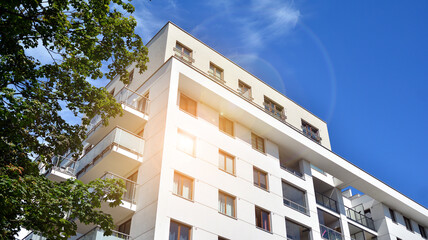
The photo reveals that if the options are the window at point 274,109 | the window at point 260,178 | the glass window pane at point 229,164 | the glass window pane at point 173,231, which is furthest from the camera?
the window at point 274,109

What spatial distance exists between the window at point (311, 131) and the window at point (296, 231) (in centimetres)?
924

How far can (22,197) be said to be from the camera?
13.0 metres

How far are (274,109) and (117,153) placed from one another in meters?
13.8

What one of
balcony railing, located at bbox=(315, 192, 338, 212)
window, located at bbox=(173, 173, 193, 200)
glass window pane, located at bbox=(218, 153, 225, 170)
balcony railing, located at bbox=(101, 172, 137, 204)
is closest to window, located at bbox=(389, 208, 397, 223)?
balcony railing, located at bbox=(315, 192, 338, 212)

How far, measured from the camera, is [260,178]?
26109 millimetres

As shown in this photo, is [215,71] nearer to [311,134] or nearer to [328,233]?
[311,134]

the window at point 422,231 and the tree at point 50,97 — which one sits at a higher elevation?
the window at point 422,231

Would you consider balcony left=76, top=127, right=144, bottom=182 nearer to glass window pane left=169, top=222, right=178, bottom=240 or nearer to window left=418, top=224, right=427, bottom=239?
glass window pane left=169, top=222, right=178, bottom=240

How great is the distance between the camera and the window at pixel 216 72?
93.4 ft

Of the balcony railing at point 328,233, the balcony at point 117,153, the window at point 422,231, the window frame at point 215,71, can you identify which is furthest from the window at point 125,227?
the window at point 422,231

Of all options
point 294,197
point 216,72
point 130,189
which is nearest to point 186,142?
point 130,189

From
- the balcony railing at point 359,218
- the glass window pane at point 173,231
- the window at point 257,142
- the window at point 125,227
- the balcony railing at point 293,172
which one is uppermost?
the window at point 257,142

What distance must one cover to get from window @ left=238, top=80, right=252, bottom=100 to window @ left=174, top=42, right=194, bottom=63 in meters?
4.39

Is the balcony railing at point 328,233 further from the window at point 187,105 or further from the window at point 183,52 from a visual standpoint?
the window at point 183,52
